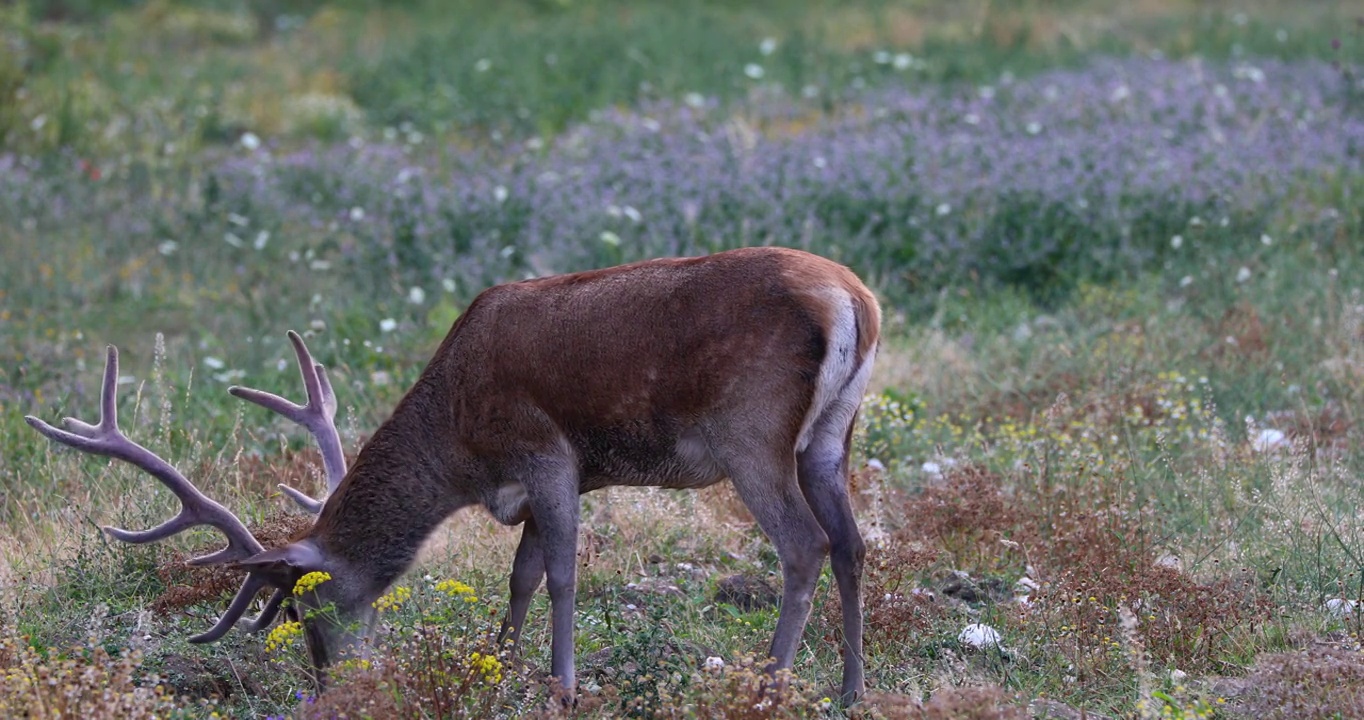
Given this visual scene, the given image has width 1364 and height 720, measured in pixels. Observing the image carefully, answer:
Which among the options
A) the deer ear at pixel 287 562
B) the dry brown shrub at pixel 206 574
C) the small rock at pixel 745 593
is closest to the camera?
the deer ear at pixel 287 562

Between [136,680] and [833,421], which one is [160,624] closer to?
[136,680]

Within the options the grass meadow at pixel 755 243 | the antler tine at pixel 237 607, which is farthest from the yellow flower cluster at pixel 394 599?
the antler tine at pixel 237 607

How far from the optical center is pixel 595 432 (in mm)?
5133

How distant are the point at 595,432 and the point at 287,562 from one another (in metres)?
1.11

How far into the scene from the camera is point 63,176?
1253 centimetres

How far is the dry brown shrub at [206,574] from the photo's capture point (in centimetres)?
574

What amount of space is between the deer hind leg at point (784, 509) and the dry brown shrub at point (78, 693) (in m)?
1.88

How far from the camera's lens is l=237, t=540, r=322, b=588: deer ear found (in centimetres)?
494

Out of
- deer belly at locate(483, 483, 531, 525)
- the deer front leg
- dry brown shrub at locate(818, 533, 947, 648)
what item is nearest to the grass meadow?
dry brown shrub at locate(818, 533, 947, 648)

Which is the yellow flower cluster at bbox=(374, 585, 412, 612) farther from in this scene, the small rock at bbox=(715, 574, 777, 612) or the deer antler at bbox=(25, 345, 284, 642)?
the small rock at bbox=(715, 574, 777, 612)

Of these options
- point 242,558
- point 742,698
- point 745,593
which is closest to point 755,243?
point 745,593

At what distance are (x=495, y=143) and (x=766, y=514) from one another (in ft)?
30.7

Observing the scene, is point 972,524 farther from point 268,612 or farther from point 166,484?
point 166,484

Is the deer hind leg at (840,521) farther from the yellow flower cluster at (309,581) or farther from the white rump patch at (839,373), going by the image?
the yellow flower cluster at (309,581)
